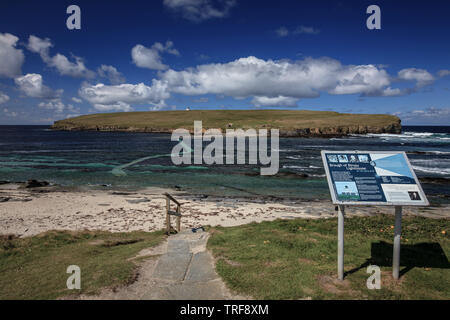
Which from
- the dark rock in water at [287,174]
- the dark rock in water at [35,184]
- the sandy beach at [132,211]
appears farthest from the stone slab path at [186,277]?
the dark rock in water at [35,184]

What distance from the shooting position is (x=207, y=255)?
9.66 meters

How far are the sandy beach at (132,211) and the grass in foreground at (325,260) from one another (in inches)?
262

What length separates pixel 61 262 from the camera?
32.2 feet

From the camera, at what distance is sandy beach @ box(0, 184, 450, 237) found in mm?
17828

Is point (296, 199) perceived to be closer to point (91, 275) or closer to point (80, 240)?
point (80, 240)

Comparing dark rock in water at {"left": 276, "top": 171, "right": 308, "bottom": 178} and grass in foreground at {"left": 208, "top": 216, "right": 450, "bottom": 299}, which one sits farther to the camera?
dark rock in water at {"left": 276, "top": 171, "right": 308, "bottom": 178}

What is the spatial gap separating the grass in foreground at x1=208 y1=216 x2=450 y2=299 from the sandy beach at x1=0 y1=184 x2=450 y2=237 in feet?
21.8

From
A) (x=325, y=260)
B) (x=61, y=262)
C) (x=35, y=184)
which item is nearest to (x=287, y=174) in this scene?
(x=325, y=260)

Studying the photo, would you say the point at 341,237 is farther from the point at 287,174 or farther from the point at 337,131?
the point at 337,131

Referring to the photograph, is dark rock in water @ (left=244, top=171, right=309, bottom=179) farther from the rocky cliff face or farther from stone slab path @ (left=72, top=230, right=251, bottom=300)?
the rocky cliff face

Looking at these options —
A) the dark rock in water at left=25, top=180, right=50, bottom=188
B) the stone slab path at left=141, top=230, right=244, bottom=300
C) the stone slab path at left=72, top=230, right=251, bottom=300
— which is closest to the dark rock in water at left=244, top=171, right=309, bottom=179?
the dark rock in water at left=25, top=180, right=50, bottom=188

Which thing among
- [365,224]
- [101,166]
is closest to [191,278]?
[365,224]
